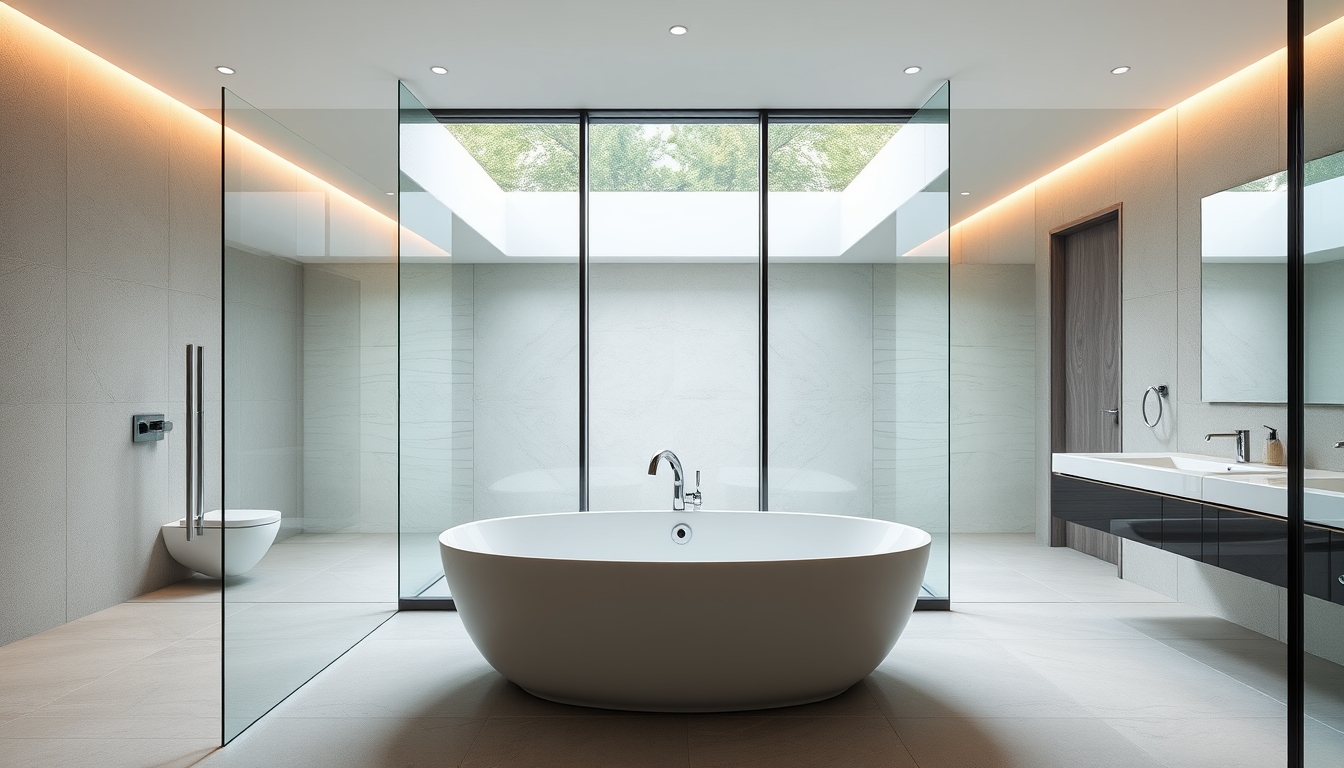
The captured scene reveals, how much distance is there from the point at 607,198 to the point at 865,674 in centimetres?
251

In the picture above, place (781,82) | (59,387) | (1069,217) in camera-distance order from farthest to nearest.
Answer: (1069,217) < (781,82) < (59,387)

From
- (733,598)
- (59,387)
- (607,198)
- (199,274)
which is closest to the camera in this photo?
(733,598)

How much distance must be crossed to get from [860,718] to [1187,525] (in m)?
1.59

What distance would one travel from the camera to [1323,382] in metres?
1.75

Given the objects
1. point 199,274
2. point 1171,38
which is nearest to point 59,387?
point 199,274

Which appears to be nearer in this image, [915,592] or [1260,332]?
[915,592]

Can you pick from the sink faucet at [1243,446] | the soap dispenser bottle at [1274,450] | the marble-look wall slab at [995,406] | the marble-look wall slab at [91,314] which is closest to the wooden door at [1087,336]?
the marble-look wall slab at [995,406]

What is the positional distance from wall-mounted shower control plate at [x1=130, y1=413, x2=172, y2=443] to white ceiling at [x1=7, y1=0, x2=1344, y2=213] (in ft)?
5.21

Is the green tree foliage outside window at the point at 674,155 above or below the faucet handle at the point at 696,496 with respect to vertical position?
above

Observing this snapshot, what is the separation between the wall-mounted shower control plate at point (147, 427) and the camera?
4031 millimetres

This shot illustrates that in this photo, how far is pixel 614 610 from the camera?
8.02 ft

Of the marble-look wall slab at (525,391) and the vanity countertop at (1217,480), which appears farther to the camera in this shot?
the marble-look wall slab at (525,391)

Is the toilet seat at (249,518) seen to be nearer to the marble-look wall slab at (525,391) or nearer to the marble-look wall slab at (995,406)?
the marble-look wall slab at (525,391)

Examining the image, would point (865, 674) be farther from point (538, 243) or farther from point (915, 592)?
point (538, 243)
